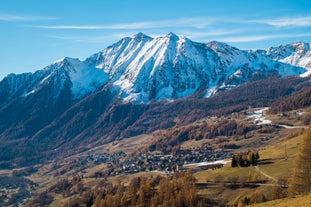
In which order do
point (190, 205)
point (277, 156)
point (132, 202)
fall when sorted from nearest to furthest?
point (190, 205), point (132, 202), point (277, 156)

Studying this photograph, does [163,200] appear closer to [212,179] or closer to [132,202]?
[132,202]

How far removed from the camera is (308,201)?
53906mm

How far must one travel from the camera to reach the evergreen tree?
8378 cm

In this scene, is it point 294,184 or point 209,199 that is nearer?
point 294,184

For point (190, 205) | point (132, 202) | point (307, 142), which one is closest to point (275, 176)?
point (190, 205)

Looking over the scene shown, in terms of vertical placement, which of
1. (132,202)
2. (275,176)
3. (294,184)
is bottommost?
(132,202)

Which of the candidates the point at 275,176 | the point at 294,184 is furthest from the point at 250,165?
the point at 294,184

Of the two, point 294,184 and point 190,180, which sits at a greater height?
point 294,184

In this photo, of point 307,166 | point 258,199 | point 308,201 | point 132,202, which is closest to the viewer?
point 308,201

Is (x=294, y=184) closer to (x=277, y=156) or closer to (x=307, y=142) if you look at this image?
(x=307, y=142)

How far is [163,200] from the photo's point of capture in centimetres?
14500

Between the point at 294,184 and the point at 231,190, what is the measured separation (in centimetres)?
6135

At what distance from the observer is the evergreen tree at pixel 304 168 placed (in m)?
83.8

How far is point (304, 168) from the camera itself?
84.4 meters
